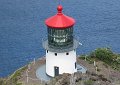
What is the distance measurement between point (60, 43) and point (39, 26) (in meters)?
27.5

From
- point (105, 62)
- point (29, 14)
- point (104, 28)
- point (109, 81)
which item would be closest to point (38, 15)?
point (29, 14)

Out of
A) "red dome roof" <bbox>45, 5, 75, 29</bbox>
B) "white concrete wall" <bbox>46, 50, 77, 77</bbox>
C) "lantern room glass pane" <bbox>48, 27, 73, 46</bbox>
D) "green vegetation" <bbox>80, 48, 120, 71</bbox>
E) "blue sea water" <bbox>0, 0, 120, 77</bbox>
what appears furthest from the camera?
"blue sea water" <bbox>0, 0, 120, 77</bbox>

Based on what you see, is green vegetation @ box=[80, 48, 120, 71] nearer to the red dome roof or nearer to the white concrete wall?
the white concrete wall

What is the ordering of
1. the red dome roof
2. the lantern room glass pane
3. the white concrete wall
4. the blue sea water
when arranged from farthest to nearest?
the blue sea water, the white concrete wall, the lantern room glass pane, the red dome roof

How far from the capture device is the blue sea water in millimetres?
47681

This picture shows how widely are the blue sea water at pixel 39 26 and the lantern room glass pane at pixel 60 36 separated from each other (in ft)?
46.5

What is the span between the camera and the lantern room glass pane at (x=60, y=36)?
29891 millimetres

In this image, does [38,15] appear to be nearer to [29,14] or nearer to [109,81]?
[29,14]

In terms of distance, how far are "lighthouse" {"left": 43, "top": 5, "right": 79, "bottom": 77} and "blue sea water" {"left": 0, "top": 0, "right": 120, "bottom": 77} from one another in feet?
43.5

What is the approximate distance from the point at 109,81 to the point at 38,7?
40.8 meters

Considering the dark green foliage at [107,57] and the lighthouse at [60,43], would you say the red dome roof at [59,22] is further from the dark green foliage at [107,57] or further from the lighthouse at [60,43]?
the dark green foliage at [107,57]

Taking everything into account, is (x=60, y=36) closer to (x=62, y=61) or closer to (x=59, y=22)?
(x=59, y=22)

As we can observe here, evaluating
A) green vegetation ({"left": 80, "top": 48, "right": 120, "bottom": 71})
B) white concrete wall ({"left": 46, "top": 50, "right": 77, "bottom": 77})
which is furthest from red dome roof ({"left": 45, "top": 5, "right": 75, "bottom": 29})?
green vegetation ({"left": 80, "top": 48, "right": 120, "bottom": 71})

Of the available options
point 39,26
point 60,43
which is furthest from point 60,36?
point 39,26
